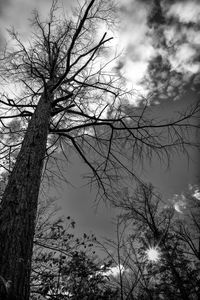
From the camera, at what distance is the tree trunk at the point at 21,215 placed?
141 cm

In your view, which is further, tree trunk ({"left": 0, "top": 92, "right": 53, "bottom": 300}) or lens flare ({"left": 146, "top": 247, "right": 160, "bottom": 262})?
lens flare ({"left": 146, "top": 247, "right": 160, "bottom": 262})

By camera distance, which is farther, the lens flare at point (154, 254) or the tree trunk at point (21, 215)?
the lens flare at point (154, 254)

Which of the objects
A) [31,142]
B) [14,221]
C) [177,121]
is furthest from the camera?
[177,121]

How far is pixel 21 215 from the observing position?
179cm

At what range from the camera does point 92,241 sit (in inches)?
167

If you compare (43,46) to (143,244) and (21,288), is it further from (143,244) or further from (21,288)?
(143,244)

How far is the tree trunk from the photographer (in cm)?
141

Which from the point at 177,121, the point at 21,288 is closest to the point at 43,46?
the point at 177,121

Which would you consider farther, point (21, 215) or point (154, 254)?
point (154, 254)

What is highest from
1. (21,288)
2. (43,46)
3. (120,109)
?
(43,46)

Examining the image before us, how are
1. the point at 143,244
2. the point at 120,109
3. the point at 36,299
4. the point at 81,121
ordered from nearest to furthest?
the point at 120,109, the point at 81,121, the point at 36,299, the point at 143,244

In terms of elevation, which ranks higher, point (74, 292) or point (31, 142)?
point (31, 142)

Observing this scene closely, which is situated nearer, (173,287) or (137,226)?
(173,287)

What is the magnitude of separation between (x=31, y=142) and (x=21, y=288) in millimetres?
1653
